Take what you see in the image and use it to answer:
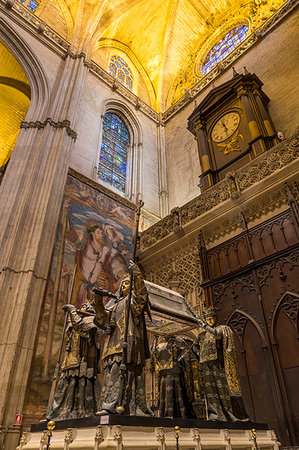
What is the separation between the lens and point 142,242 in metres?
9.95

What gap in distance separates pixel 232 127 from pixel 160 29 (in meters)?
9.01

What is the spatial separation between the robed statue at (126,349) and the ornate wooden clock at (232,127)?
6297mm

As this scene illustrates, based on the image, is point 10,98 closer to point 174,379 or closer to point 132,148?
point 132,148

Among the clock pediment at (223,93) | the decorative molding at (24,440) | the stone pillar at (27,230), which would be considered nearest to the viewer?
the decorative molding at (24,440)

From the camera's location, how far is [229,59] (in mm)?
13000

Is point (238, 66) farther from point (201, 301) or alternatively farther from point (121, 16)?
point (201, 301)

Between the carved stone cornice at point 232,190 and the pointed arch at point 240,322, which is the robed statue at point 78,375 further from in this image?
the carved stone cornice at point 232,190

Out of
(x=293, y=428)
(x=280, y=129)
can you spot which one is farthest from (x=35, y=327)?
(x=280, y=129)

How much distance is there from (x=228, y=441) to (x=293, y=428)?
276 cm

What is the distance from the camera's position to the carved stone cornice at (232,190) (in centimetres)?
715

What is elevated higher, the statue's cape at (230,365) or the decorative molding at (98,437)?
the statue's cape at (230,365)

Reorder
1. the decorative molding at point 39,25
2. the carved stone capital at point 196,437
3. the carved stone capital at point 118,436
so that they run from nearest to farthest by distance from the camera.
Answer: the carved stone capital at point 118,436 → the carved stone capital at point 196,437 → the decorative molding at point 39,25

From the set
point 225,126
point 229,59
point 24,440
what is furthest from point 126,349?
point 229,59

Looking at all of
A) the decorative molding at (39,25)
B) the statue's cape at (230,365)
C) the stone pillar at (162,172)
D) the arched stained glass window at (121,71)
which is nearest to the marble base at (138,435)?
the statue's cape at (230,365)
